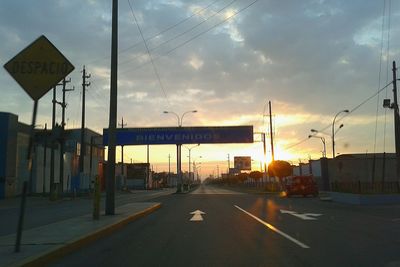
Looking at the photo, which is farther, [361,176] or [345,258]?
[361,176]

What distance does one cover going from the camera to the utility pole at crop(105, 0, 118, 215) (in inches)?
781

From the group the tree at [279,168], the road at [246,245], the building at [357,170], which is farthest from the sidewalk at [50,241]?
the tree at [279,168]

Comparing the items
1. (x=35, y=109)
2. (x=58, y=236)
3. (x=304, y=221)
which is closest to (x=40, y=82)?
(x=35, y=109)

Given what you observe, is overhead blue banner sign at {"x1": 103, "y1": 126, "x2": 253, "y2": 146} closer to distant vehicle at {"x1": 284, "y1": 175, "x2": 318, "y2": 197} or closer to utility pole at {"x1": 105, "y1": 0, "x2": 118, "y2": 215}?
distant vehicle at {"x1": 284, "y1": 175, "x2": 318, "y2": 197}

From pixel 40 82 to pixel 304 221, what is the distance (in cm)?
1169

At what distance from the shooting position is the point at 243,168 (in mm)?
134375

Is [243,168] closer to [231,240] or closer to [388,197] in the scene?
[388,197]

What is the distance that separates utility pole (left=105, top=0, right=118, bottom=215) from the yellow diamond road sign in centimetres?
950

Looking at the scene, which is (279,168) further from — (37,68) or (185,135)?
(37,68)

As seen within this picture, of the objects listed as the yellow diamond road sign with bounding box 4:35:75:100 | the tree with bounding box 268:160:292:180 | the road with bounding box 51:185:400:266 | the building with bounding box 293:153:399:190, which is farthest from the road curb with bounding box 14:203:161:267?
the tree with bounding box 268:160:292:180

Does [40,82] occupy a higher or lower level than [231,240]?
higher

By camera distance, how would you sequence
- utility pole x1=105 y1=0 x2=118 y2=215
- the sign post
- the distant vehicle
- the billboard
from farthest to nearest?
the billboard
the distant vehicle
utility pole x1=105 y1=0 x2=118 y2=215
the sign post

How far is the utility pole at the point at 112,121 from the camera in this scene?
65.1 ft

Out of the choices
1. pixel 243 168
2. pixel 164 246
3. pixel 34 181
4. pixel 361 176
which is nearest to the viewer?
pixel 164 246
